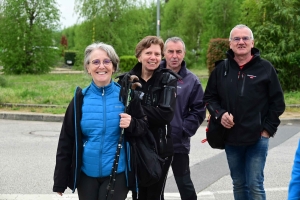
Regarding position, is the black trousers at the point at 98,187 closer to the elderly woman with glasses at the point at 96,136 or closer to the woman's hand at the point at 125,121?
the elderly woman with glasses at the point at 96,136

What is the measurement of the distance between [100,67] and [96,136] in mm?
495

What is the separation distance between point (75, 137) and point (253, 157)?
171 cm

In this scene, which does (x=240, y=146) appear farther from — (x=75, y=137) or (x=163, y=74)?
(x=75, y=137)

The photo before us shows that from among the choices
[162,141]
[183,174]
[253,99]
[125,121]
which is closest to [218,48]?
[183,174]

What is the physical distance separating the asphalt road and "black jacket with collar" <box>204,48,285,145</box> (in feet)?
6.10

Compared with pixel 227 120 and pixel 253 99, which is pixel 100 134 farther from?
pixel 253 99

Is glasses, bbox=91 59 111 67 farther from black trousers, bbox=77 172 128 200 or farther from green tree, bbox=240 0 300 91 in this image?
green tree, bbox=240 0 300 91

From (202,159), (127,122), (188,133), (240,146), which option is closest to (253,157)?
(240,146)

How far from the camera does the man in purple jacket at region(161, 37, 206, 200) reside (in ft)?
15.1

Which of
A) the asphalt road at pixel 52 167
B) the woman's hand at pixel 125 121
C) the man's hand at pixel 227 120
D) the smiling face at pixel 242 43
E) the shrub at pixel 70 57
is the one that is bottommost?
the shrub at pixel 70 57

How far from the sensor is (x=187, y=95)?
4.68 metres

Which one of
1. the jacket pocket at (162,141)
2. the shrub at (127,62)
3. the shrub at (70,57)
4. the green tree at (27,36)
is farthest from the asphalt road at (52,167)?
the shrub at (70,57)

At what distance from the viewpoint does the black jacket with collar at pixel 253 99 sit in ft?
14.2

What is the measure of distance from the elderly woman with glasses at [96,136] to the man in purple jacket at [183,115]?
3.50ft
